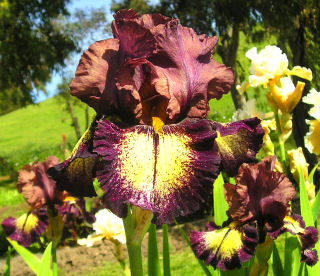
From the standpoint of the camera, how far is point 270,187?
1064 mm

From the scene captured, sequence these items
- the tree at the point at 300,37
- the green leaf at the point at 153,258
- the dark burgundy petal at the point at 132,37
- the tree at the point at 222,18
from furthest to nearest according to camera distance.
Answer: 1. the tree at the point at 222,18
2. the tree at the point at 300,37
3. the green leaf at the point at 153,258
4. the dark burgundy petal at the point at 132,37

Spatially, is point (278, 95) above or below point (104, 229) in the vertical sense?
above

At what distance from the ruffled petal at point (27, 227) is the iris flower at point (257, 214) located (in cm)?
101

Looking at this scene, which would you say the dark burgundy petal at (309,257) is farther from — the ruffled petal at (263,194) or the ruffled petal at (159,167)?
the ruffled petal at (159,167)

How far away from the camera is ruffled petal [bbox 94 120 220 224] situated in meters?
0.61

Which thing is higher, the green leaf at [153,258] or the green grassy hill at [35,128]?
the green grassy hill at [35,128]

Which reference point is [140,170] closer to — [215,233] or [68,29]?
[215,233]

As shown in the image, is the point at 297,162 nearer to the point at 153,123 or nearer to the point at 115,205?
the point at 153,123

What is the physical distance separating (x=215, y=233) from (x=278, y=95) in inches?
25.3

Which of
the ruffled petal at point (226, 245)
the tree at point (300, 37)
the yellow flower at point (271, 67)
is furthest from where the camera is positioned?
the tree at point (300, 37)

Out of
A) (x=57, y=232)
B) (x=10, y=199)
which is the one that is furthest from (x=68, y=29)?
(x=57, y=232)

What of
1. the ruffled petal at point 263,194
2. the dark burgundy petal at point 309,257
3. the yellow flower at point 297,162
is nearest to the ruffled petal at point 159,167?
the ruffled petal at point 263,194

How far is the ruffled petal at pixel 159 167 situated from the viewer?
0.61 m

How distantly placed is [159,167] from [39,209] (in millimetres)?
1422
